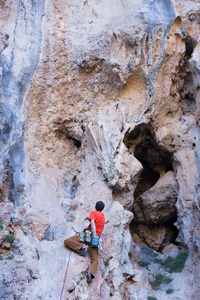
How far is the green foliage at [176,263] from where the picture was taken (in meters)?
8.05

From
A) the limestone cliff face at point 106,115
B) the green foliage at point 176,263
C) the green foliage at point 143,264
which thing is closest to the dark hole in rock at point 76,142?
A: the limestone cliff face at point 106,115

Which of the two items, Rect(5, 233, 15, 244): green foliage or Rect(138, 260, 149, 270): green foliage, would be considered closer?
Rect(5, 233, 15, 244): green foliage

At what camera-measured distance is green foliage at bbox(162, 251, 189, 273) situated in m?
8.05

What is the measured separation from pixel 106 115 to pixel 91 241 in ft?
13.6

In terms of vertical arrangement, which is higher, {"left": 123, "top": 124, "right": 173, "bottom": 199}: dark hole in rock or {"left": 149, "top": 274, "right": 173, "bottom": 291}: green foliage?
{"left": 123, "top": 124, "right": 173, "bottom": 199}: dark hole in rock

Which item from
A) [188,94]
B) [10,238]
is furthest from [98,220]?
[188,94]

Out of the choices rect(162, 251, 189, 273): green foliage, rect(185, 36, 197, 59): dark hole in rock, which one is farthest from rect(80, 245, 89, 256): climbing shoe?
rect(185, 36, 197, 59): dark hole in rock

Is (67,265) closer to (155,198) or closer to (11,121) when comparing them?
(11,121)

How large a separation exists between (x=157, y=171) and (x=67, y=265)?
21.0 feet

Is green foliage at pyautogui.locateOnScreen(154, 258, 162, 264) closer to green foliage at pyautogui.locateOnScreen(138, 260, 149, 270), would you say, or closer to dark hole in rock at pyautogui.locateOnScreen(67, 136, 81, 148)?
green foliage at pyautogui.locateOnScreen(138, 260, 149, 270)

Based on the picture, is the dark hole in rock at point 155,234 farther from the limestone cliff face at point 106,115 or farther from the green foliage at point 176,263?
the green foliage at point 176,263

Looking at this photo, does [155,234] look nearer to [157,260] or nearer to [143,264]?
[157,260]

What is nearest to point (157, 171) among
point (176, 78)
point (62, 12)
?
point (176, 78)

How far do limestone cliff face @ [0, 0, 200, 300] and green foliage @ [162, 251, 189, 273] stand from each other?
0.23 meters
